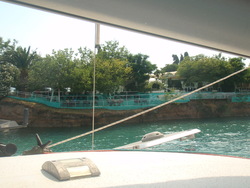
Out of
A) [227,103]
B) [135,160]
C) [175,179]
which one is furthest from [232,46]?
[227,103]

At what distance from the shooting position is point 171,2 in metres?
0.68

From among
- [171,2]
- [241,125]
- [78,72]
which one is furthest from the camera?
[241,125]

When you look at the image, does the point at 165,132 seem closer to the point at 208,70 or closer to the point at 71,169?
the point at 208,70

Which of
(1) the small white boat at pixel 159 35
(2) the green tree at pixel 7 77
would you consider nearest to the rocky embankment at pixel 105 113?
(2) the green tree at pixel 7 77

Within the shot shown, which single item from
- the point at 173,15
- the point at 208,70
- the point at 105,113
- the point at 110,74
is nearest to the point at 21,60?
the point at 110,74

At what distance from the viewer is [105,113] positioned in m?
8.00

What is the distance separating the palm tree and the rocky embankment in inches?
25.2

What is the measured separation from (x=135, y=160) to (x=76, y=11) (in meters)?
0.72

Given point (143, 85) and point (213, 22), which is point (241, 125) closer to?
point (143, 85)

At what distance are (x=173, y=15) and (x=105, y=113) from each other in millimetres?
7387

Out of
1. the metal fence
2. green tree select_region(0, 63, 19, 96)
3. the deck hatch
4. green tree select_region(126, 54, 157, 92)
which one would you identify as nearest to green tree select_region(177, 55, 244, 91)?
the metal fence

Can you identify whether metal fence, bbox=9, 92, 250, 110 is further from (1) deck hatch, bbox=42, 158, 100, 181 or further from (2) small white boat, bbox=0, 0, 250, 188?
(1) deck hatch, bbox=42, 158, 100, 181

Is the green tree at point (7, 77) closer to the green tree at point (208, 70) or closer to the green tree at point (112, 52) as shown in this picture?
the green tree at point (112, 52)

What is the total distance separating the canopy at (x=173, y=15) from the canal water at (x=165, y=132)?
4.09m
